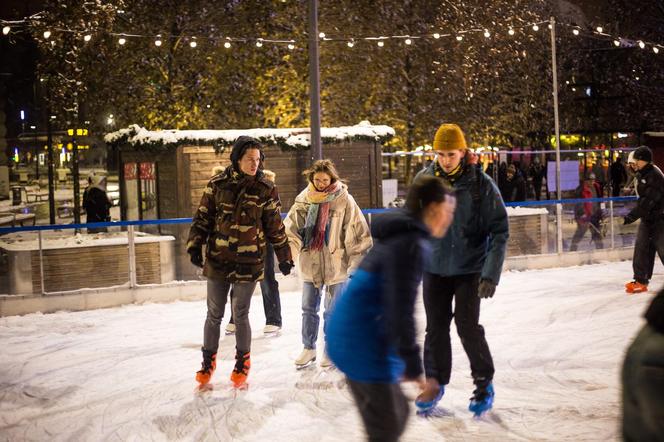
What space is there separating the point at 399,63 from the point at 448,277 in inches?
760

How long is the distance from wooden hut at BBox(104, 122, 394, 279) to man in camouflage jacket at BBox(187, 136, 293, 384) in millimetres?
8324

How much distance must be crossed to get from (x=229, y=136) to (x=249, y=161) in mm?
9091

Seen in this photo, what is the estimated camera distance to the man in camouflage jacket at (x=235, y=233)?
5750mm

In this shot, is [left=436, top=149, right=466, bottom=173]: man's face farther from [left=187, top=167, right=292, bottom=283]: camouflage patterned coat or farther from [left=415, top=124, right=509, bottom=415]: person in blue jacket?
[left=187, top=167, right=292, bottom=283]: camouflage patterned coat

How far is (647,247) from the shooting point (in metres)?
9.45

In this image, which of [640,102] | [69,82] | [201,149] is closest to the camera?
[201,149]

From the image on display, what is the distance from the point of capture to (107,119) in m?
21.9

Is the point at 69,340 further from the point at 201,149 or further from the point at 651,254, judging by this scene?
the point at 201,149

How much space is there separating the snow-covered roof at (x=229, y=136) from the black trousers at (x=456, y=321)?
32.3 feet

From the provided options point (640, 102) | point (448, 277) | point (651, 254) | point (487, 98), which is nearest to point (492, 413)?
point (448, 277)

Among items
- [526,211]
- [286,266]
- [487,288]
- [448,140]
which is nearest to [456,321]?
[487,288]

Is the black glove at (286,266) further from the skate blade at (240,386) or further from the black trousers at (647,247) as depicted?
the black trousers at (647,247)

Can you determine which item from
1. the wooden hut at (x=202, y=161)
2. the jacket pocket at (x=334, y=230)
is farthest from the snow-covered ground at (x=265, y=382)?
the wooden hut at (x=202, y=161)

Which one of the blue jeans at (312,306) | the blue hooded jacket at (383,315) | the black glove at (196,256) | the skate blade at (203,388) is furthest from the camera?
the blue jeans at (312,306)
